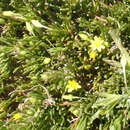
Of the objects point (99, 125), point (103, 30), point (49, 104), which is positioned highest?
point (103, 30)

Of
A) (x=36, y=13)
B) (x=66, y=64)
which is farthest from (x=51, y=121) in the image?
(x=36, y=13)

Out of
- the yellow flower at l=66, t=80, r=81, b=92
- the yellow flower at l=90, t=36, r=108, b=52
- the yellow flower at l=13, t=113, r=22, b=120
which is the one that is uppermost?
the yellow flower at l=90, t=36, r=108, b=52

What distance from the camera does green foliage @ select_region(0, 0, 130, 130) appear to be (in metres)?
2.42

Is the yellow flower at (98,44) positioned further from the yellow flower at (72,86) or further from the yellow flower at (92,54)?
the yellow flower at (72,86)

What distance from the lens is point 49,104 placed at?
251 cm

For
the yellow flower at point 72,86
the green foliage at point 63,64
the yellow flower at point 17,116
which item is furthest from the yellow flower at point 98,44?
the yellow flower at point 17,116

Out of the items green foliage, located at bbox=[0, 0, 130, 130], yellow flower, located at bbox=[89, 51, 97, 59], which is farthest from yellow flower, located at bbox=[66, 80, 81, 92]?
yellow flower, located at bbox=[89, 51, 97, 59]

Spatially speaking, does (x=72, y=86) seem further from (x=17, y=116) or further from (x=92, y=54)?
(x=17, y=116)

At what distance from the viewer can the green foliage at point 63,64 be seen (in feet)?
7.93

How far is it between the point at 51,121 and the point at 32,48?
1.90 ft

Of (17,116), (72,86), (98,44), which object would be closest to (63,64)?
(72,86)

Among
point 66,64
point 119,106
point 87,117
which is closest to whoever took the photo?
point 119,106

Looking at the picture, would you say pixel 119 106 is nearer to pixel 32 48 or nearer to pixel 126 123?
pixel 126 123

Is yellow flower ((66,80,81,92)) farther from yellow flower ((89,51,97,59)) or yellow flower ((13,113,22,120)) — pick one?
yellow flower ((13,113,22,120))
